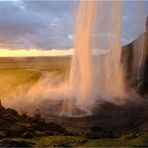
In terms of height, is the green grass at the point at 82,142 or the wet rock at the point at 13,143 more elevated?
the wet rock at the point at 13,143

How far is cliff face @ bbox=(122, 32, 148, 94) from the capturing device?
43681mm

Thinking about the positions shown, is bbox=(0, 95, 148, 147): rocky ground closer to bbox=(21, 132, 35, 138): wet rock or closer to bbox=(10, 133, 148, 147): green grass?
bbox=(21, 132, 35, 138): wet rock

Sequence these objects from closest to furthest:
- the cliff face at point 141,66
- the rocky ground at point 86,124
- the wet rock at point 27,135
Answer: the wet rock at point 27,135, the rocky ground at point 86,124, the cliff face at point 141,66

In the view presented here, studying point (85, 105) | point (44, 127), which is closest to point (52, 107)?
point (85, 105)

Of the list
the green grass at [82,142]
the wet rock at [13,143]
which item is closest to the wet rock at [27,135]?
the green grass at [82,142]

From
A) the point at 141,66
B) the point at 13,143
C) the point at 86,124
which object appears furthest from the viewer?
the point at 141,66

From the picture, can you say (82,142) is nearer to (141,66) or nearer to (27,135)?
(27,135)

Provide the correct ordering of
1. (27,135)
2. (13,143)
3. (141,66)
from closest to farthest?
1. (13,143)
2. (27,135)
3. (141,66)

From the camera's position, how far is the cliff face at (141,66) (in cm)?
4368

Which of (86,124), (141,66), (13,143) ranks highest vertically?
(141,66)

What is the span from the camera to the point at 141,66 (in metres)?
47.7

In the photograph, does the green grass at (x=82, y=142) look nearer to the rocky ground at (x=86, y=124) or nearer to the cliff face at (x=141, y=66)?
the rocky ground at (x=86, y=124)

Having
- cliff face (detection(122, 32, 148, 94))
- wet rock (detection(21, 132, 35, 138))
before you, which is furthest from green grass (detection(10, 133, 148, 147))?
→ cliff face (detection(122, 32, 148, 94))

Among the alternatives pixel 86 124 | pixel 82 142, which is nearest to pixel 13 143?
pixel 82 142
